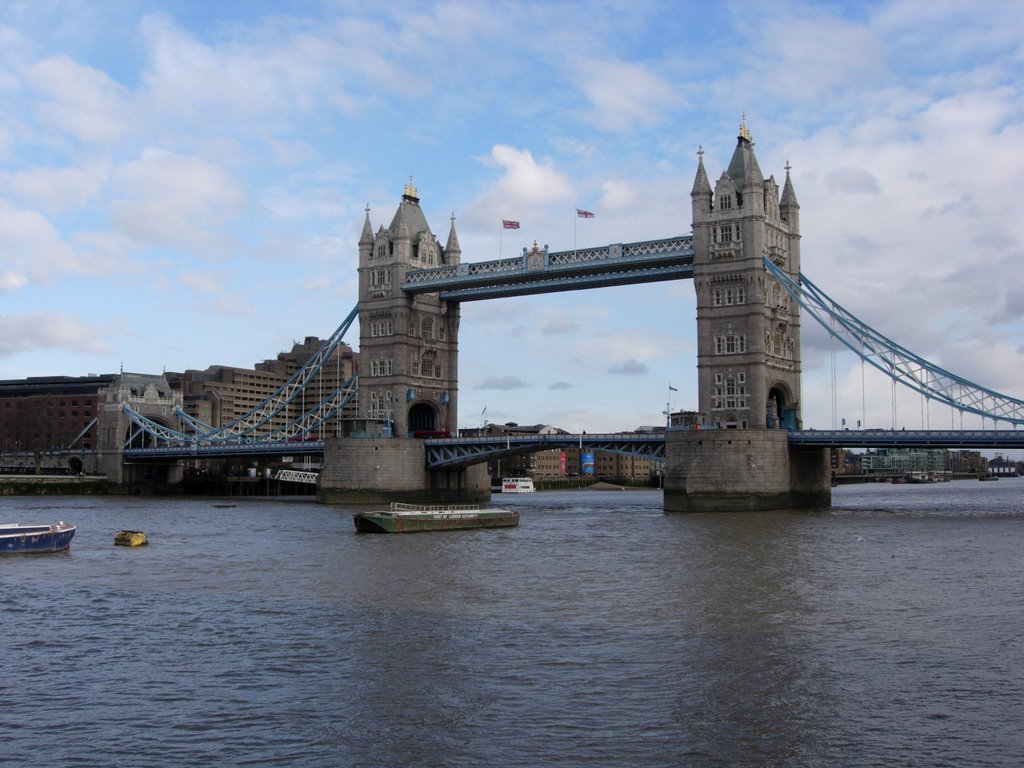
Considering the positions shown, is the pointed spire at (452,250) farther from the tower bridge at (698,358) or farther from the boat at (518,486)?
the boat at (518,486)

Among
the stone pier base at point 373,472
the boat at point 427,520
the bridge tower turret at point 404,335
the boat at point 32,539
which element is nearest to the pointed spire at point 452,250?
the bridge tower turret at point 404,335

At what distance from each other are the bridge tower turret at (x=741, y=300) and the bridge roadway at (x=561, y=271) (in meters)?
3.11

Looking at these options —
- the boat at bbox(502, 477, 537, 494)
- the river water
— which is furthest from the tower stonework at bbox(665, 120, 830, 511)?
the boat at bbox(502, 477, 537, 494)

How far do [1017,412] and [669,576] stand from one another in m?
44.4

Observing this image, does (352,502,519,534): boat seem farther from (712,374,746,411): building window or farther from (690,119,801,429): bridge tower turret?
(690,119,801,429): bridge tower turret

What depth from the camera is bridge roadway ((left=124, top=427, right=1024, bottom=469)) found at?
238 ft

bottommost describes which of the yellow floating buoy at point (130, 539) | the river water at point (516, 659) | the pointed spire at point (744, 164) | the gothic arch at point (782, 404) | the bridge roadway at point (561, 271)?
the river water at point (516, 659)

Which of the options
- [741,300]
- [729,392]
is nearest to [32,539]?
[729,392]

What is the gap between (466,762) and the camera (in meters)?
17.9

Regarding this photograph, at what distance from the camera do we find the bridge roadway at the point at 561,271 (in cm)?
8644

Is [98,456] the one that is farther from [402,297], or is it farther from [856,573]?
[856,573]

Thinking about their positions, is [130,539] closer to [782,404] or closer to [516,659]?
[516,659]

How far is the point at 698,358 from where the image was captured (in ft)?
273

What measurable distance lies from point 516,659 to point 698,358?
198 feet
